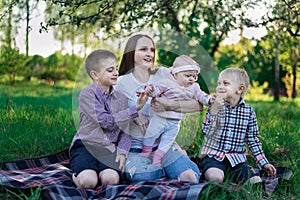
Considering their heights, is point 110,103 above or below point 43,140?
above

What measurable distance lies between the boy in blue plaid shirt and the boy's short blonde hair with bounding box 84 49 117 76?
759mm

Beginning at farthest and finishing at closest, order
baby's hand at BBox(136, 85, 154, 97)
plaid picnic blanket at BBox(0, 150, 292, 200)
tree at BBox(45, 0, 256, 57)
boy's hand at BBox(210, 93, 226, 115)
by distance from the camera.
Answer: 1. tree at BBox(45, 0, 256, 57)
2. boy's hand at BBox(210, 93, 226, 115)
3. baby's hand at BBox(136, 85, 154, 97)
4. plaid picnic blanket at BBox(0, 150, 292, 200)

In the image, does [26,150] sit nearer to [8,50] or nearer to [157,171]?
[157,171]

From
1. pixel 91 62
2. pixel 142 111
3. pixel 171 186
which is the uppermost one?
pixel 91 62

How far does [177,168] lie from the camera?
3.08 m

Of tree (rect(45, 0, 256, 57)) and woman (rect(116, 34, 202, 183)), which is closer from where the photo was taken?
woman (rect(116, 34, 202, 183))

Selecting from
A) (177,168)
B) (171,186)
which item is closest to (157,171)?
(177,168)

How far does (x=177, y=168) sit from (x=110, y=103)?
611 millimetres

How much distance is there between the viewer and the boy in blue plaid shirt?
3123 millimetres

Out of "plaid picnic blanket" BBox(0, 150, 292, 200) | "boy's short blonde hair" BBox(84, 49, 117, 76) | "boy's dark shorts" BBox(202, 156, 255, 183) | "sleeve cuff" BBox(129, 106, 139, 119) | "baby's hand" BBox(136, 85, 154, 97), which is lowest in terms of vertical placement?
"plaid picnic blanket" BBox(0, 150, 292, 200)

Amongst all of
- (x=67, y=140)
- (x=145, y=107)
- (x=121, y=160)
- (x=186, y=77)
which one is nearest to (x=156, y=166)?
(x=121, y=160)

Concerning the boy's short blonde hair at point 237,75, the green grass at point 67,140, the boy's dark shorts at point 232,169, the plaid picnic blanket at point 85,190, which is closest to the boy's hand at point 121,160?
the plaid picnic blanket at point 85,190

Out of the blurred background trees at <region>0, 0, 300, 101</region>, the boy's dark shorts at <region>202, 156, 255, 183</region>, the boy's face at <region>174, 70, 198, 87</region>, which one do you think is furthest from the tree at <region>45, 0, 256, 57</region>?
the boy's dark shorts at <region>202, 156, 255, 183</region>

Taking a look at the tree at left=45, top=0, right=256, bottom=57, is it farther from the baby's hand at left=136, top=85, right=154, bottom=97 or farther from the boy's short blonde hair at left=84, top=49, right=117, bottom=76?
the baby's hand at left=136, top=85, right=154, bottom=97
